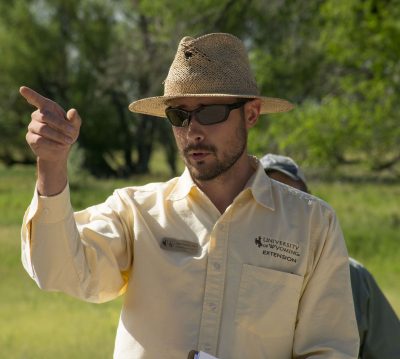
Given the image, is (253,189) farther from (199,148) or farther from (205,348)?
(205,348)

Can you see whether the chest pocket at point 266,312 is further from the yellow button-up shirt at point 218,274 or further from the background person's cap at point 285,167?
the background person's cap at point 285,167

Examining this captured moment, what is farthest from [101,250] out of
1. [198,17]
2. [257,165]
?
[198,17]

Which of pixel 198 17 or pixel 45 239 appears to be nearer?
pixel 45 239

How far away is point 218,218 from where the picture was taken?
105 inches

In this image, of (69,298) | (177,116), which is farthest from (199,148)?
(69,298)

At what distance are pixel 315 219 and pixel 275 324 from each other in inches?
12.8

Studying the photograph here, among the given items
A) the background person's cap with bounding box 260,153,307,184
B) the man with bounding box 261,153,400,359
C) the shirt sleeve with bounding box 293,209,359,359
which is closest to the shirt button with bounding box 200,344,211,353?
the shirt sleeve with bounding box 293,209,359,359

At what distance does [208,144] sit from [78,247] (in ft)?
1.58

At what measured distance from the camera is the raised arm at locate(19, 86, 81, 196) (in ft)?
7.37

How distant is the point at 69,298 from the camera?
414 inches

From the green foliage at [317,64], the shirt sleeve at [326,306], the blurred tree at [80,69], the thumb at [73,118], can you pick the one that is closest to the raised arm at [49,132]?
the thumb at [73,118]

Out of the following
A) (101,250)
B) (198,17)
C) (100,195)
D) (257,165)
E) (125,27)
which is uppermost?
(257,165)

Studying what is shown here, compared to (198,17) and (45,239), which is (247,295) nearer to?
(45,239)

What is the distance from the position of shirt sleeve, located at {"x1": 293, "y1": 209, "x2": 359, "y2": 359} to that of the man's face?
320 mm
